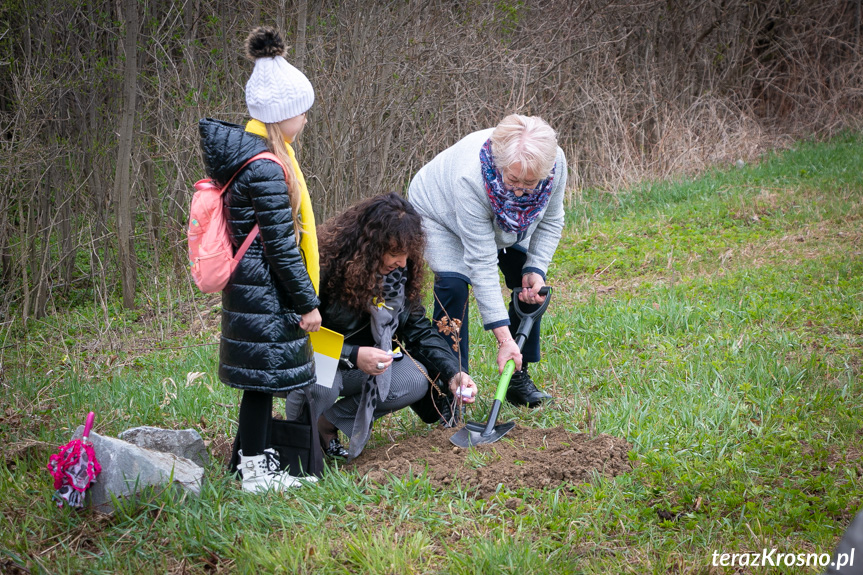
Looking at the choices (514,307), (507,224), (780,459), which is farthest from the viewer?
(514,307)

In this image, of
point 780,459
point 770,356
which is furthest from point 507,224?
point 770,356

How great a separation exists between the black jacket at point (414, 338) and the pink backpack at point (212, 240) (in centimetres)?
69

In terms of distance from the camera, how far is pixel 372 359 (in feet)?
10.4

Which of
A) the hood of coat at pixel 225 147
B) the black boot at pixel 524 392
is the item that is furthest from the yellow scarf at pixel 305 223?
the black boot at pixel 524 392

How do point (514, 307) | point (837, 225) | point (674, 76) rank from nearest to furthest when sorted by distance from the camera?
point (514, 307) < point (837, 225) < point (674, 76)

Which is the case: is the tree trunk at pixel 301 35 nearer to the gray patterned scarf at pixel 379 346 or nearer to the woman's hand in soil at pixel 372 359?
the gray patterned scarf at pixel 379 346

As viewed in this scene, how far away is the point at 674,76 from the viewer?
12.2 metres

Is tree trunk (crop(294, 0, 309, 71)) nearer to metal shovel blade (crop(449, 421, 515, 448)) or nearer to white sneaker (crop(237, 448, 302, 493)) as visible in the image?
metal shovel blade (crop(449, 421, 515, 448))

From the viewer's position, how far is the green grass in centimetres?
249

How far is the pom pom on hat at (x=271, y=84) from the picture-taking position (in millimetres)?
2693

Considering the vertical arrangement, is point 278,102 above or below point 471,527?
above

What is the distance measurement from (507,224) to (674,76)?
9.94 metres

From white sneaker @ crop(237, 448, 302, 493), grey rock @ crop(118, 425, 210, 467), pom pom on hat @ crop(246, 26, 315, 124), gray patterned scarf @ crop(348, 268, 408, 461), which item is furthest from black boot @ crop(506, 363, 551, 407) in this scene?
pom pom on hat @ crop(246, 26, 315, 124)

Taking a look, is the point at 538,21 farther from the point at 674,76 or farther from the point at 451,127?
the point at 674,76
